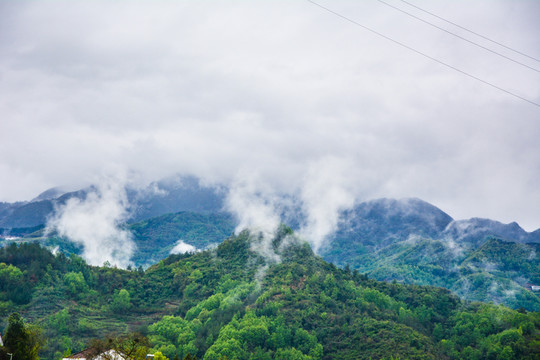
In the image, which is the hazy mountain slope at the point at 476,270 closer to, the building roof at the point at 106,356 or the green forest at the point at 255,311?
the green forest at the point at 255,311

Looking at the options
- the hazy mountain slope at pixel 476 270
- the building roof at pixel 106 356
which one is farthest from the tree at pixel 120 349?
the hazy mountain slope at pixel 476 270

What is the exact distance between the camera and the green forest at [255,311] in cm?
7219

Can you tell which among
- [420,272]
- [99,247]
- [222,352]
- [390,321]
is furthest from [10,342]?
[99,247]

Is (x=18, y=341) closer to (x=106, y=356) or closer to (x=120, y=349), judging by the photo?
(x=106, y=356)

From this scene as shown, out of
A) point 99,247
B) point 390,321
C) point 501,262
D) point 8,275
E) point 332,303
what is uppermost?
point 99,247

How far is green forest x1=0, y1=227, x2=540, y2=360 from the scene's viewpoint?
72.2 metres

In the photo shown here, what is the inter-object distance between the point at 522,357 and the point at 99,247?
143 meters

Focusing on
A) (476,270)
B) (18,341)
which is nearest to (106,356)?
(18,341)

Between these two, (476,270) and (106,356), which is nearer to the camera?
(106,356)

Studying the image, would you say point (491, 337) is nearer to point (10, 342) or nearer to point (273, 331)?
point (273, 331)

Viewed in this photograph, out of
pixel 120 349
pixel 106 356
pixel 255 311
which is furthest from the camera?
pixel 255 311

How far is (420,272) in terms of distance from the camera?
15325 centimetres

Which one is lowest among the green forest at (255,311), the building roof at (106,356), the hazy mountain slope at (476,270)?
the building roof at (106,356)

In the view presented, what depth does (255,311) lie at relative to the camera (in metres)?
80.7
